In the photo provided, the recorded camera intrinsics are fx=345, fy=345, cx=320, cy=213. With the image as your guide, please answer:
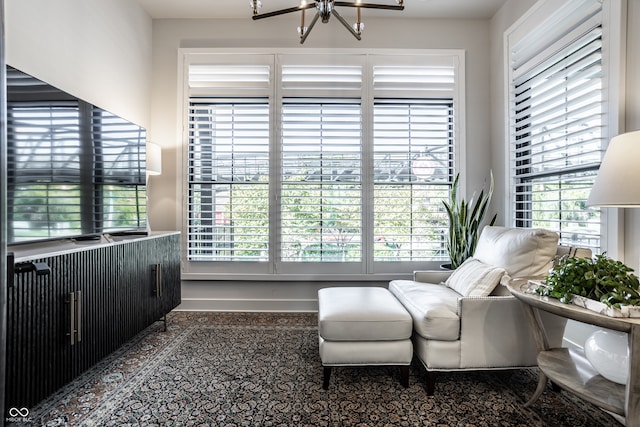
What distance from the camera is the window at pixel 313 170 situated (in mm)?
3461

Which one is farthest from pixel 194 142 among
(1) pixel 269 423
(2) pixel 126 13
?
(1) pixel 269 423

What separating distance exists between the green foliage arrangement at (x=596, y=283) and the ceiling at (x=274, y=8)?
111 inches

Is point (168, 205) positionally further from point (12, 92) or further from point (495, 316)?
point (495, 316)

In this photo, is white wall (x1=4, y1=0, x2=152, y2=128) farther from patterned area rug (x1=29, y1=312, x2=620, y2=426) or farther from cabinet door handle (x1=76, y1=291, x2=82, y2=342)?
patterned area rug (x1=29, y1=312, x2=620, y2=426)

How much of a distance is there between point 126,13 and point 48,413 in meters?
3.14

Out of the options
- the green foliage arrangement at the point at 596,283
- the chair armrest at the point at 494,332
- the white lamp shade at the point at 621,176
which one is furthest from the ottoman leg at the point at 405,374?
Answer: the white lamp shade at the point at 621,176

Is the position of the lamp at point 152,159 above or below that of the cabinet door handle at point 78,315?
above

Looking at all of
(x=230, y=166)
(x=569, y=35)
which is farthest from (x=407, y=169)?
(x=230, y=166)

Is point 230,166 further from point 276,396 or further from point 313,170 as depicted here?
point 276,396

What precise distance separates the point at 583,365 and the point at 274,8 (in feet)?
11.7

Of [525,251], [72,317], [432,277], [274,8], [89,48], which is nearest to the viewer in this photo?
[72,317]

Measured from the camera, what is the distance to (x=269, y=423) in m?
1.65

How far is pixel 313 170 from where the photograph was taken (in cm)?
347

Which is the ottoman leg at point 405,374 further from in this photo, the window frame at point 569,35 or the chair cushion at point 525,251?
the window frame at point 569,35
